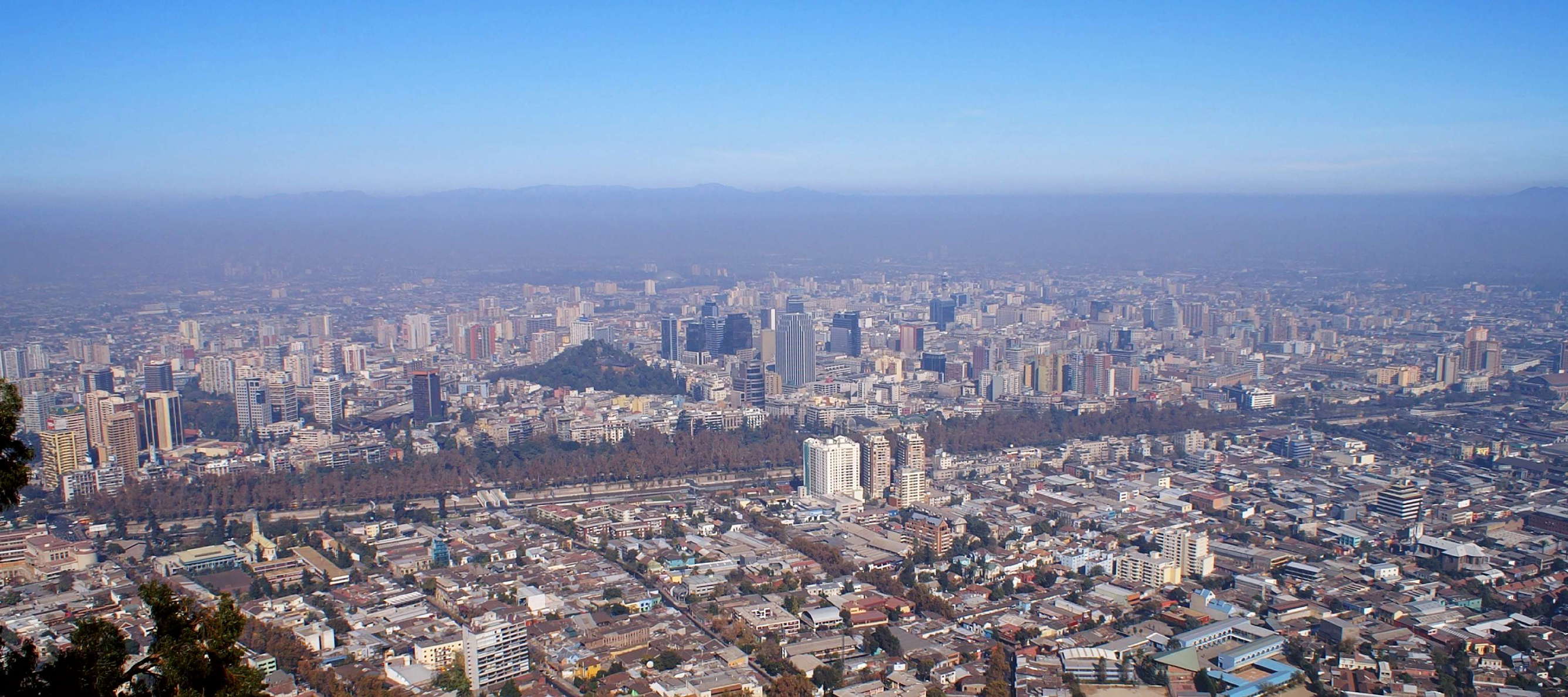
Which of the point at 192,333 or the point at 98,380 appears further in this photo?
the point at 192,333

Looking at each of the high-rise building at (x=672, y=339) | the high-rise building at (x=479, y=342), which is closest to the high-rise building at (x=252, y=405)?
the high-rise building at (x=479, y=342)

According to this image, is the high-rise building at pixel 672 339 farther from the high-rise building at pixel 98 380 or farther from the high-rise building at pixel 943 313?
the high-rise building at pixel 98 380

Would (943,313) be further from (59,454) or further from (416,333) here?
(59,454)

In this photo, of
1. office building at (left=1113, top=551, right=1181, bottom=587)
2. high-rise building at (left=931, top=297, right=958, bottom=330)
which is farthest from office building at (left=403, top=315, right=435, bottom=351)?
office building at (left=1113, top=551, right=1181, bottom=587)

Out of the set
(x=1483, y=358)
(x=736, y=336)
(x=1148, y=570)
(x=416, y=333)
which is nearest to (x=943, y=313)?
(x=736, y=336)

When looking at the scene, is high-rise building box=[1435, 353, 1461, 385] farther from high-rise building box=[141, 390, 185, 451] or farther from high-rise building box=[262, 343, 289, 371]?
high-rise building box=[262, 343, 289, 371]

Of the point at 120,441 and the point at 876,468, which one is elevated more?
the point at 120,441
